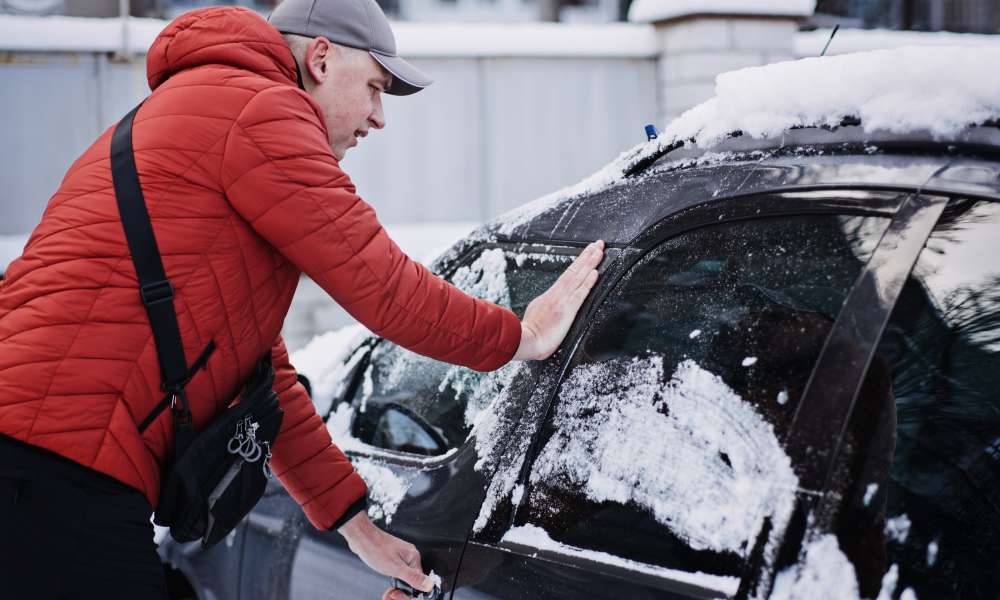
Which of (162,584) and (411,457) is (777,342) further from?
(162,584)

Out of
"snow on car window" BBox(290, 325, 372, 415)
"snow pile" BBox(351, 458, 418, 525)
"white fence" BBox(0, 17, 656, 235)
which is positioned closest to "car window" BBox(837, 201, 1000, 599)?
"snow pile" BBox(351, 458, 418, 525)

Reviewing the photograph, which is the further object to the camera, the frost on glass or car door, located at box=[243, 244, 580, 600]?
the frost on glass

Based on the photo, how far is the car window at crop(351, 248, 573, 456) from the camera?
192 centimetres

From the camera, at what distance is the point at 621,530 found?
4.90 ft

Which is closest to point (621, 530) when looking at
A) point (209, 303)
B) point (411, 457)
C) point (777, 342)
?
point (777, 342)

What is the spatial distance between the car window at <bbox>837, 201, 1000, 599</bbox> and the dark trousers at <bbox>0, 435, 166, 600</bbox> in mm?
1110

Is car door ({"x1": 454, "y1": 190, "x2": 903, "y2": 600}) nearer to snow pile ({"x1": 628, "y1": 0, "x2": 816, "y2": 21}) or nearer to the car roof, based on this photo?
the car roof

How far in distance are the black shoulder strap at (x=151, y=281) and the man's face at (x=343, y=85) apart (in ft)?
1.26

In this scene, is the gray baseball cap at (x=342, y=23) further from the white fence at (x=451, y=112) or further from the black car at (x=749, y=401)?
the white fence at (x=451, y=112)

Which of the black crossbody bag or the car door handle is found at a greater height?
the black crossbody bag

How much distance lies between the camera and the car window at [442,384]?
1.92 metres

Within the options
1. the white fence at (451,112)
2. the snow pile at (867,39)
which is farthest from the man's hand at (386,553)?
the snow pile at (867,39)

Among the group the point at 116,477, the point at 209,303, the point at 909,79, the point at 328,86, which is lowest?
the point at 116,477

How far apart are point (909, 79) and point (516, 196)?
6.28 meters
